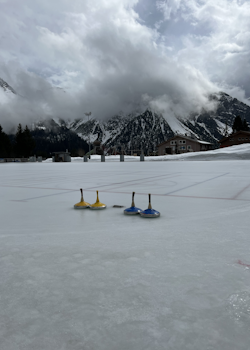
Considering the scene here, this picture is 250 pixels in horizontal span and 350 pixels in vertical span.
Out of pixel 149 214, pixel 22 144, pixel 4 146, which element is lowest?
pixel 149 214

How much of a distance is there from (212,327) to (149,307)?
0.37 meters

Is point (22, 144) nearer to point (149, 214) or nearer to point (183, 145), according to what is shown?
point (183, 145)

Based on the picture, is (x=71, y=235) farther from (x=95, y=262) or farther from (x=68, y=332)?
(x=68, y=332)

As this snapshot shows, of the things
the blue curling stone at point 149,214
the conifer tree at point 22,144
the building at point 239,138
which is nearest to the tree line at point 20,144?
the conifer tree at point 22,144

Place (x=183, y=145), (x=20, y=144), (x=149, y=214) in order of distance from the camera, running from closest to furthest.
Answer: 1. (x=149, y=214)
2. (x=183, y=145)
3. (x=20, y=144)

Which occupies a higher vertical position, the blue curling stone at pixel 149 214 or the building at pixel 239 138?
the building at pixel 239 138

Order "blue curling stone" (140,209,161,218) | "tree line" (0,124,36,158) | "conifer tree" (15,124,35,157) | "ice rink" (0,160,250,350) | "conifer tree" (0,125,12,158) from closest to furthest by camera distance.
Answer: "ice rink" (0,160,250,350)
"blue curling stone" (140,209,161,218)
"conifer tree" (0,125,12,158)
"tree line" (0,124,36,158)
"conifer tree" (15,124,35,157)

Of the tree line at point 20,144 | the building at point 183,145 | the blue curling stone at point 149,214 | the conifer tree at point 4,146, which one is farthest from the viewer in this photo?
the tree line at point 20,144

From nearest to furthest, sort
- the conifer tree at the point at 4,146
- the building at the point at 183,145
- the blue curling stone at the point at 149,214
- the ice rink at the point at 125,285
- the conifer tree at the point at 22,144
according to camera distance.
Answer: the ice rink at the point at 125,285 < the blue curling stone at the point at 149,214 < the conifer tree at the point at 4,146 < the building at the point at 183,145 < the conifer tree at the point at 22,144

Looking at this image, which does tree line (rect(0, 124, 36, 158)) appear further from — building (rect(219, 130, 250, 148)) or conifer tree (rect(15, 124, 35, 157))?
building (rect(219, 130, 250, 148))

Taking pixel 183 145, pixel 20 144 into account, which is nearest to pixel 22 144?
pixel 20 144

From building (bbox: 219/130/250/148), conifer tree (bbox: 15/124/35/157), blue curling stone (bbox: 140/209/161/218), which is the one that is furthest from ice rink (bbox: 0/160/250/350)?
conifer tree (bbox: 15/124/35/157)

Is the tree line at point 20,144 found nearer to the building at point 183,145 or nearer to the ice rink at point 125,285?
the building at point 183,145

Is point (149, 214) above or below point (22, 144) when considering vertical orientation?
below
